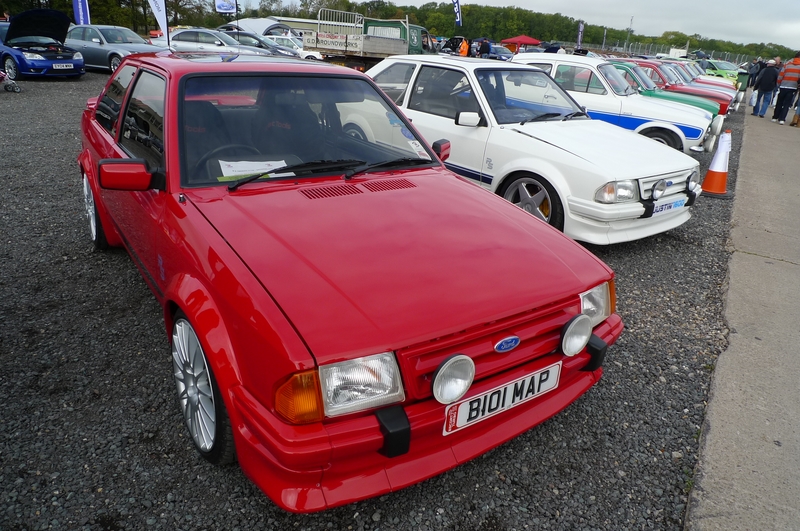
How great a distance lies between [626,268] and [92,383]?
3978 millimetres

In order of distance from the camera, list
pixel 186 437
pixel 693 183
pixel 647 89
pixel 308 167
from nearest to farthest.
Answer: pixel 186 437 < pixel 308 167 < pixel 693 183 < pixel 647 89

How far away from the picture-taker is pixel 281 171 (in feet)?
8.43

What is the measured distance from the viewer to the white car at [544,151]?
4.37 metres

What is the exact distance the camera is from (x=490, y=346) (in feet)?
6.04

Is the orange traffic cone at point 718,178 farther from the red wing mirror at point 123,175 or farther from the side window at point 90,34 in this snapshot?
the side window at point 90,34

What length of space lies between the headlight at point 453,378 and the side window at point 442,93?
148 inches

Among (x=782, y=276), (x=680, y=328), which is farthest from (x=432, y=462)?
(x=782, y=276)

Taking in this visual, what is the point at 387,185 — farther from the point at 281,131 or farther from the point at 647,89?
the point at 647,89

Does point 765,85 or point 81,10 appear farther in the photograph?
point 81,10

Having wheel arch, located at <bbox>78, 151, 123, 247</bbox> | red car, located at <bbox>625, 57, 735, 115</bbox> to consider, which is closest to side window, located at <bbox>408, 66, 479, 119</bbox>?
wheel arch, located at <bbox>78, 151, 123, 247</bbox>

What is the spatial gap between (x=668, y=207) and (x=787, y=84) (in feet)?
44.4

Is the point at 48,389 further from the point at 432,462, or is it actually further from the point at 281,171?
the point at 432,462

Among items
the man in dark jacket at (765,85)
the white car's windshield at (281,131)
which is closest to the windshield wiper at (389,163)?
the white car's windshield at (281,131)

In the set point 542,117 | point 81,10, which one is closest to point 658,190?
point 542,117
